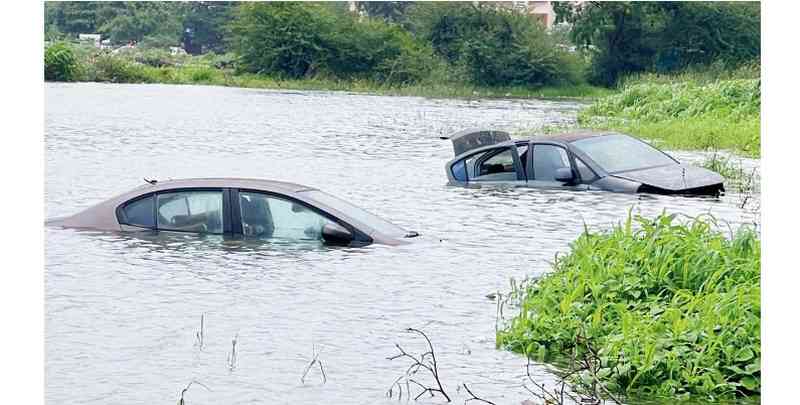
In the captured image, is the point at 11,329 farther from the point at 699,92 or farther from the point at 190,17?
the point at 190,17

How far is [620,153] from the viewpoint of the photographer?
2250 centimetres

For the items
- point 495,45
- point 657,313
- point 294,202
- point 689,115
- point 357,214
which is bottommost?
point 657,313

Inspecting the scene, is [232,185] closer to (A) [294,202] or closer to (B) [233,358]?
(A) [294,202]

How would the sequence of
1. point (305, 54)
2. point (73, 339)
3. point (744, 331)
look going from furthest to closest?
1. point (305, 54)
2. point (73, 339)
3. point (744, 331)

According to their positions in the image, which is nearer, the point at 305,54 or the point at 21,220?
the point at 21,220

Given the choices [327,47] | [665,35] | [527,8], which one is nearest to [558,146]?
[665,35]

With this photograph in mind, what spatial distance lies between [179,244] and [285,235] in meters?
1.16

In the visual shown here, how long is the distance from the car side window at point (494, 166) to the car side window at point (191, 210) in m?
8.26

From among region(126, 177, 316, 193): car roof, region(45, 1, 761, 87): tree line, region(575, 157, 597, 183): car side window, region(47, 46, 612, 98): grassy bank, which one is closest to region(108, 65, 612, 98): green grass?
region(47, 46, 612, 98): grassy bank

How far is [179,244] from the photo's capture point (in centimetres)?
1562

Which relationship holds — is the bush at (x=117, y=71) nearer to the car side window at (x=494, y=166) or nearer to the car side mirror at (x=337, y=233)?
the car side window at (x=494, y=166)

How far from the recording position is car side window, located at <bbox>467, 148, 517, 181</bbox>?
2291 cm

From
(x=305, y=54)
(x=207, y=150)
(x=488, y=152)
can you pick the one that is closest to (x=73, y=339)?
(x=488, y=152)

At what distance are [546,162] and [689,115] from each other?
1988cm
